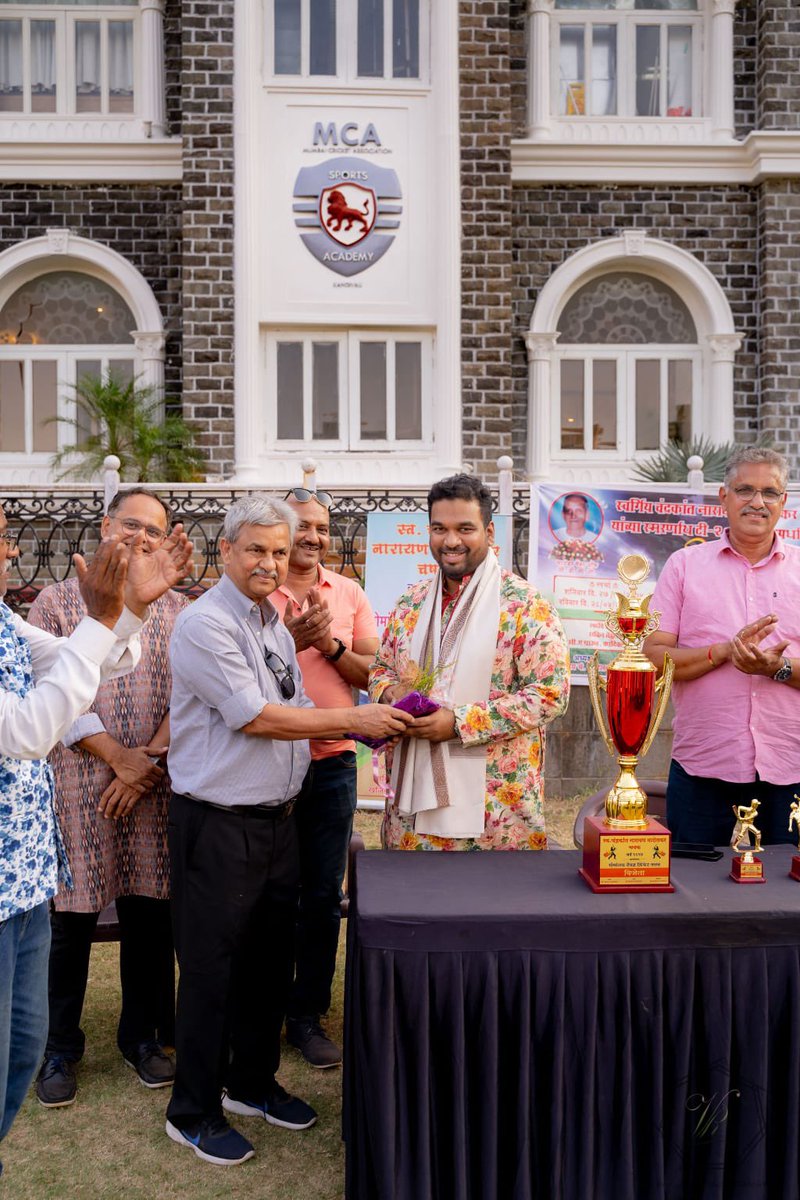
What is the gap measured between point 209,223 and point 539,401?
398 cm

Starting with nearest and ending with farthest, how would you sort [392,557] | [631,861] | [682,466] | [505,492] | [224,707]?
1. [631,861]
2. [224,707]
3. [392,557]
4. [505,492]
5. [682,466]

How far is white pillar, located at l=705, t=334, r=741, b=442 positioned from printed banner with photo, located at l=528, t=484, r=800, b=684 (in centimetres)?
424

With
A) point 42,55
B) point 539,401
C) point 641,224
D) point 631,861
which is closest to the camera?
point 631,861

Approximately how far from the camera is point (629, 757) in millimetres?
2504

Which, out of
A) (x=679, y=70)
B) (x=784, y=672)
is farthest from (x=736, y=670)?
(x=679, y=70)

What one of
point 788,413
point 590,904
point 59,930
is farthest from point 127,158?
point 590,904

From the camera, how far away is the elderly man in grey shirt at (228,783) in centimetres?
266

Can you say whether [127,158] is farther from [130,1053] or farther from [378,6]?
[130,1053]

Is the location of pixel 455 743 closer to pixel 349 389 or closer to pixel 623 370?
pixel 349 389

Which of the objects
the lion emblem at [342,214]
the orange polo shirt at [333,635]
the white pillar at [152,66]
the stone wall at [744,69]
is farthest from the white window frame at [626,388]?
the orange polo shirt at [333,635]

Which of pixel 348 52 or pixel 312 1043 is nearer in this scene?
pixel 312 1043

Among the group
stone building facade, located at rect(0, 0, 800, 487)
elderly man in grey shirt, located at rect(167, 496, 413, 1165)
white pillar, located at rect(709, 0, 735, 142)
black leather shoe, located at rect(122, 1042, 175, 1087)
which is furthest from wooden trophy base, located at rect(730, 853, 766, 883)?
white pillar, located at rect(709, 0, 735, 142)

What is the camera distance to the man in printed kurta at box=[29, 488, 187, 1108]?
3.19m

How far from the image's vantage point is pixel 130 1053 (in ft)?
11.1
